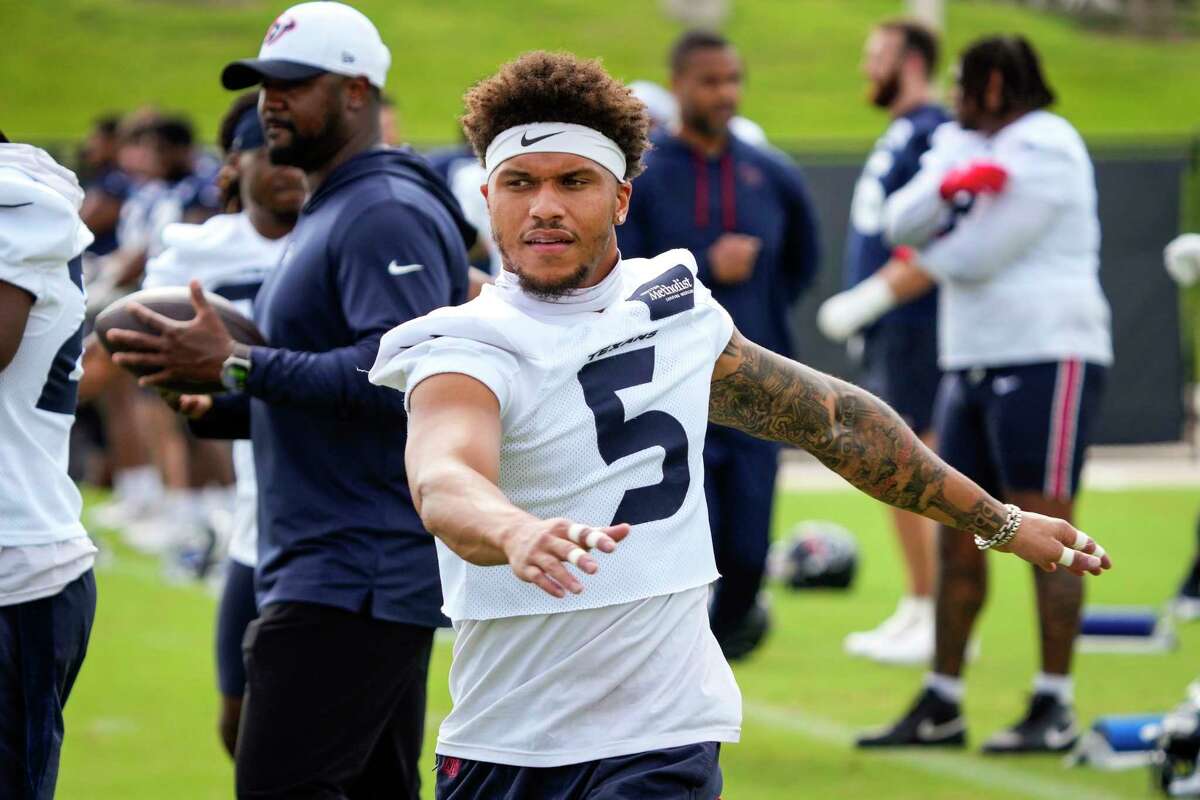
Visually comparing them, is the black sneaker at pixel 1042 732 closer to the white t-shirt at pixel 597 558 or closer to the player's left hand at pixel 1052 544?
the player's left hand at pixel 1052 544

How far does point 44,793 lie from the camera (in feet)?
14.3

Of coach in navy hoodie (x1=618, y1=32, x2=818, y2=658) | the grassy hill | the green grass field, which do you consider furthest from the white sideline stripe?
the grassy hill

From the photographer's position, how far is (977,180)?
734 centimetres

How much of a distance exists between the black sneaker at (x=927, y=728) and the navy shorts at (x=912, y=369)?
2167 millimetres

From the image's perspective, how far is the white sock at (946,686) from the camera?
7305 mm

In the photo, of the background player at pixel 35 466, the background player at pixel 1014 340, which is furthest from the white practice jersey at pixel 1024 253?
the background player at pixel 35 466

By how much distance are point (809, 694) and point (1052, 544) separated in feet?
14.8

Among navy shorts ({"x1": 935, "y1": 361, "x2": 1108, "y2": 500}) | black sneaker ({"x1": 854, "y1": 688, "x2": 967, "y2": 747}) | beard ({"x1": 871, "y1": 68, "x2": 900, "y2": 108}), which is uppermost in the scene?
beard ({"x1": 871, "y1": 68, "x2": 900, "y2": 108})

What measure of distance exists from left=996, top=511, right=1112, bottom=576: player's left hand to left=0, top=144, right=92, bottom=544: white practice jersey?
6.71ft

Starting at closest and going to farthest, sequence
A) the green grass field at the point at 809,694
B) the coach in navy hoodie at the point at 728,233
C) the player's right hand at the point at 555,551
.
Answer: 1. the player's right hand at the point at 555,551
2. the green grass field at the point at 809,694
3. the coach in navy hoodie at the point at 728,233

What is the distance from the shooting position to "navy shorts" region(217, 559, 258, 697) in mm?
5566

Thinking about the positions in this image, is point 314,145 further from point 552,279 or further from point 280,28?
point 552,279

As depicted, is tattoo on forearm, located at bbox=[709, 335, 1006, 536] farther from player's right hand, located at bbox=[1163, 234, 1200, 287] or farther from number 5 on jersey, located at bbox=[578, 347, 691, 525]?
player's right hand, located at bbox=[1163, 234, 1200, 287]

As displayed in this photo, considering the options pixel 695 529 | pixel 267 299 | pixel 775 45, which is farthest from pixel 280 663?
pixel 775 45
